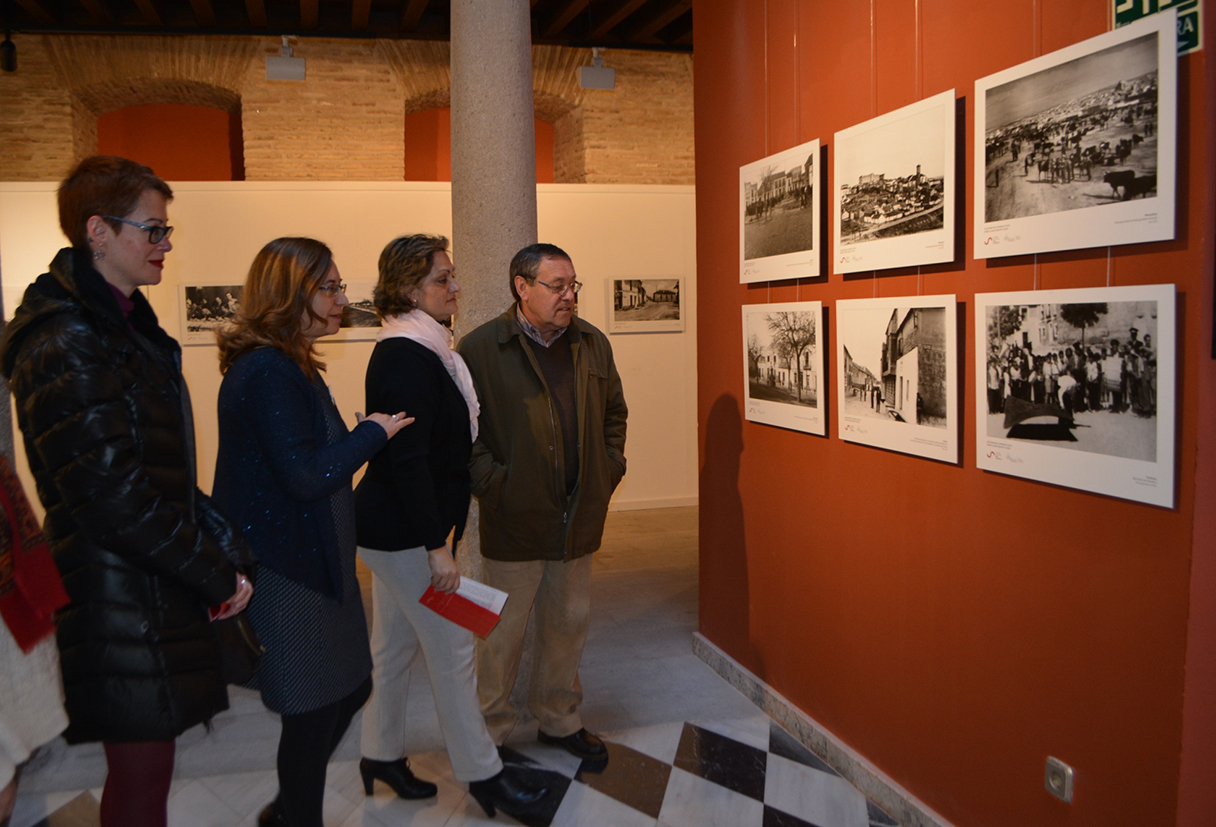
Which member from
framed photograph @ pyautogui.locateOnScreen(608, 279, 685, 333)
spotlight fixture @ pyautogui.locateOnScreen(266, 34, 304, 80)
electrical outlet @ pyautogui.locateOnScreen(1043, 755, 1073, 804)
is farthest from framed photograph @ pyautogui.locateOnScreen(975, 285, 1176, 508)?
spotlight fixture @ pyautogui.locateOnScreen(266, 34, 304, 80)

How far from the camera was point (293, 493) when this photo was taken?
1.98 m

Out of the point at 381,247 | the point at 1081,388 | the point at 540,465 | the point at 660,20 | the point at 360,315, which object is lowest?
the point at 540,465

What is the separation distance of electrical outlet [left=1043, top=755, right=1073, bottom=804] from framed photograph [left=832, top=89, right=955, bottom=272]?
54.0 inches

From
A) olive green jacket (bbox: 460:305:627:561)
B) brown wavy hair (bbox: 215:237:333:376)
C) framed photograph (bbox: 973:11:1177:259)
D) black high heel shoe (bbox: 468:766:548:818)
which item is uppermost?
framed photograph (bbox: 973:11:1177:259)

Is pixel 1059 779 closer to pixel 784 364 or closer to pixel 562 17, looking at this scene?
pixel 784 364

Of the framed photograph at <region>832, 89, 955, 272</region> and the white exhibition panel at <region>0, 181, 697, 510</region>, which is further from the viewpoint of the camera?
the white exhibition panel at <region>0, 181, 697, 510</region>

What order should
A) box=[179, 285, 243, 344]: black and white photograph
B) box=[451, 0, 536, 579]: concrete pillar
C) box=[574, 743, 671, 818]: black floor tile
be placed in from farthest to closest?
box=[179, 285, 243, 344]: black and white photograph
box=[451, 0, 536, 579]: concrete pillar
box=[574, 743, 671, 818]: black floor tile

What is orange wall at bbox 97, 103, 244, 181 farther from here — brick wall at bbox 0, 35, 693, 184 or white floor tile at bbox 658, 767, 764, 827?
white floor tile at bbox 658, 767, 764, 827

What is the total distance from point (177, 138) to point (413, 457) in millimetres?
9098

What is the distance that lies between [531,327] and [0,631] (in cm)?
184

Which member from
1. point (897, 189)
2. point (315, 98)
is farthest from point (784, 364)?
point (315, 98)

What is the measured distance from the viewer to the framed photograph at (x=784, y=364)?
312 cm

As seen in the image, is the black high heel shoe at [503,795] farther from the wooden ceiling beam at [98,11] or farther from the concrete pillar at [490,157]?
A: the wooden ceiling beam at [98,11]

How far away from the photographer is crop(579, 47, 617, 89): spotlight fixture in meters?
9.32
